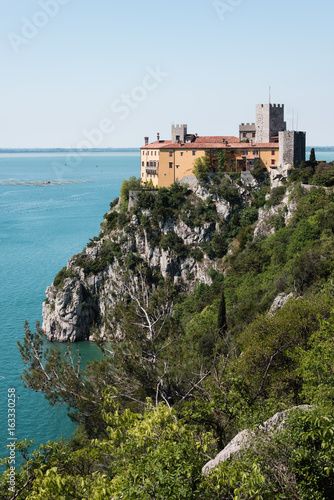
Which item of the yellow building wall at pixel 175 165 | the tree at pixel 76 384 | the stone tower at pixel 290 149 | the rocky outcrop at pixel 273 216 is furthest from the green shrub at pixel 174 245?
the tree at pixel 76 384

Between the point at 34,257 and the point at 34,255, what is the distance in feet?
3.29

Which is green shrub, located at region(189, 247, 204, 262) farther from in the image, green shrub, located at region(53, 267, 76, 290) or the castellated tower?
the castellated tower

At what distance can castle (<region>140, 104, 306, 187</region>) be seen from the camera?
164ft

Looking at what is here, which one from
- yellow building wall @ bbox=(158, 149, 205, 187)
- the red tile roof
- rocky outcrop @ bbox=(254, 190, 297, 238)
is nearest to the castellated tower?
the red tile roof

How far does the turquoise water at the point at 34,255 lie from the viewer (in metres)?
34.8

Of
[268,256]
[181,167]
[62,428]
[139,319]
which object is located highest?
[181,167]

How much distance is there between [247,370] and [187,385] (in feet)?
6.95

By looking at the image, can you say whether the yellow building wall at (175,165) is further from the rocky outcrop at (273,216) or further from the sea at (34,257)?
the sea at (34,257)

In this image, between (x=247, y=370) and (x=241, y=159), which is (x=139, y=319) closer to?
(x=247, y=370)

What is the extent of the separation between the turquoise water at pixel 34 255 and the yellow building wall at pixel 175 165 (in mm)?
10544

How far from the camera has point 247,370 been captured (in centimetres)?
1781

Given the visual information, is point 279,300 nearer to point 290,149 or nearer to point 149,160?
point 290,149

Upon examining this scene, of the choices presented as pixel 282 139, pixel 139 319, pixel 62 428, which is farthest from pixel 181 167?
pixel 139 319

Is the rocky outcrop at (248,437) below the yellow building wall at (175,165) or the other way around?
below
